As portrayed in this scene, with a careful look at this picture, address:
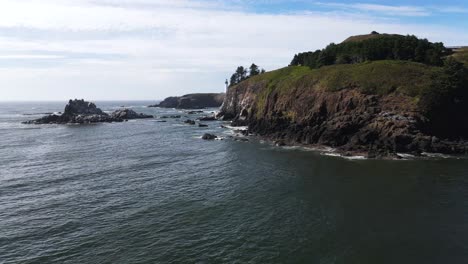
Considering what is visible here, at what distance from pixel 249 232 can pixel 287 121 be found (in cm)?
7116

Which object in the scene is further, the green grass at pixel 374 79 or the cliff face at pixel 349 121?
the green grass at pixel 374 79

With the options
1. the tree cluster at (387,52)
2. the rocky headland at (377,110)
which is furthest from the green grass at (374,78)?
the tree cluster at (387,52)

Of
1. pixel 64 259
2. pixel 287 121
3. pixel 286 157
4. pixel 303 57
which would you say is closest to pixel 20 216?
pixel 64 259

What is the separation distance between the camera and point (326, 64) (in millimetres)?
132375

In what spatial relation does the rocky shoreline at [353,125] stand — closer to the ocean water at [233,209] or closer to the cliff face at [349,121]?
the cliff face at [349,121]

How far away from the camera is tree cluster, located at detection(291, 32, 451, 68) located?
111875mm

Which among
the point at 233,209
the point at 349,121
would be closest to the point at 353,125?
the point at 349,121

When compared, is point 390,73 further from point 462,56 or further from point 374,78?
point 462,56

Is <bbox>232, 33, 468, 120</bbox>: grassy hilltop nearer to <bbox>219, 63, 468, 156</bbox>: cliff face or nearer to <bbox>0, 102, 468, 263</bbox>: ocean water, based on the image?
<bbox>219, 63, 468, 156</bbox>: cliff face

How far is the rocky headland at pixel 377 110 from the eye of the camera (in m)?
78.7

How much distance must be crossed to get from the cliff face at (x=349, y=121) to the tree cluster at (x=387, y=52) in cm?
2024

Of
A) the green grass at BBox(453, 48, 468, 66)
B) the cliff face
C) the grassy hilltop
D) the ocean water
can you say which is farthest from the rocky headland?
the green grass at BBox(453, 48, 468, 66)

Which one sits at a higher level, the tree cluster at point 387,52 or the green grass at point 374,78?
the tree cluster at point 387,52

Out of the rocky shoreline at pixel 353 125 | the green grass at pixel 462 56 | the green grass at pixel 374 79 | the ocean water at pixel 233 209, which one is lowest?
the ocean water at pixel 233 209
